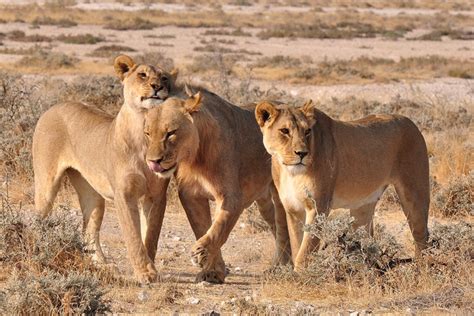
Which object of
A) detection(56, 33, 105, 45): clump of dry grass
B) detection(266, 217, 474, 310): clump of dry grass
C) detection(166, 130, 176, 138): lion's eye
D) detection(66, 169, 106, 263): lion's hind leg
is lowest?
detection(56, 33, 105, 45): clump of dry grass

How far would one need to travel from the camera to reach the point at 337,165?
839 centimetres

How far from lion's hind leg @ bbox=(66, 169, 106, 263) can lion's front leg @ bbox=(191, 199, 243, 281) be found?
1.55m

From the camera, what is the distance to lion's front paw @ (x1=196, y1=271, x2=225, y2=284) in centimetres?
829

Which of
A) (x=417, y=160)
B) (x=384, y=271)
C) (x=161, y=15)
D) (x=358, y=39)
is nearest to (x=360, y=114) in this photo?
(x=417, y=160)

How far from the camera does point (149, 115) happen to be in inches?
309

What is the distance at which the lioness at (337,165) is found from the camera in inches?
311

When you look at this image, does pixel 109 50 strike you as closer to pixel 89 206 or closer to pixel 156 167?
pixel 89 206

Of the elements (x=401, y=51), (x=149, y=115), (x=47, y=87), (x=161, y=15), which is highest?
(x=149, y=115)

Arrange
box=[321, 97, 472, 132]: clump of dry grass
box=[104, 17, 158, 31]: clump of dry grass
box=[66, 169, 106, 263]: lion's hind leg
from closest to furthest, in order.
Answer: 1. box=[66, 169, 106, 263]: lion's hind leg
2. box=[321, 97, 472, 132]: clump of dry grass
3. box=[104, 17, 158, 31]: clump of dry grass

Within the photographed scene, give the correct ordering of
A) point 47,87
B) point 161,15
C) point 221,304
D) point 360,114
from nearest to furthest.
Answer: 1. point 221,304
2. point 360,114
3. point 47,87
4. point 161,15

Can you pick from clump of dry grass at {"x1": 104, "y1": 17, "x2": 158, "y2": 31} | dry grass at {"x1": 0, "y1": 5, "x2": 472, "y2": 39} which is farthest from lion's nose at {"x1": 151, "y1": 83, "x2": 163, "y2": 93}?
clump of dry grass at {"x1": 104, "y1": 17, "x2": 158, "y2": 31}

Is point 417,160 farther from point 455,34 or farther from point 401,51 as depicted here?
point 455,34

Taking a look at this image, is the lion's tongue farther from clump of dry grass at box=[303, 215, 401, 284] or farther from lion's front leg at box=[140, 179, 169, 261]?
clump of dry grass at box=[303, 215, 401, 284]

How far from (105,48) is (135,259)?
2624 cm
